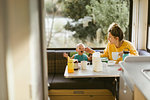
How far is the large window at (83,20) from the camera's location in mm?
4023

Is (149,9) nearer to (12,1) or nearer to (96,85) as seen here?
(96,85)

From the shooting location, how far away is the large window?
4023 mm

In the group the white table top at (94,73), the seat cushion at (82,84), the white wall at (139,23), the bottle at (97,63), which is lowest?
the seat cushion at (82,84)

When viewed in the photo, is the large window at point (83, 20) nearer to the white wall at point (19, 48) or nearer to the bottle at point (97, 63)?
the bottle at point (97, 63)

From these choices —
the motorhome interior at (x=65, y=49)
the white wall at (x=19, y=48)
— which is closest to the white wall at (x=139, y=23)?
the motorhome interior at (x=65, y=49)

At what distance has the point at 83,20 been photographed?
13.4 feet

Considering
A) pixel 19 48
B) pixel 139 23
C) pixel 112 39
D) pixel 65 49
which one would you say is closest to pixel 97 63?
pixel 112 39

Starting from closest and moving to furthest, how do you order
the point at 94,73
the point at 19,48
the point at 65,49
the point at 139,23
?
1. the point at 19,48
2. the point at 94,73
3. the point at 139,23
4. the point at 65,49

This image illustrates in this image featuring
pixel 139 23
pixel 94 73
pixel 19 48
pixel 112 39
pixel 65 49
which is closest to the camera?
pixel 19 48

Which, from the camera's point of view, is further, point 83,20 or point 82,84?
point 83,20

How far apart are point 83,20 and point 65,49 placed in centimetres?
61

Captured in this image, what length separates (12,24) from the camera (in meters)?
2.02

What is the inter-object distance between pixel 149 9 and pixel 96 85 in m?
1.63

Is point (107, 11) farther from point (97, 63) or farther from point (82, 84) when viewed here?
point (97, 63)
